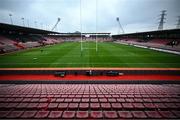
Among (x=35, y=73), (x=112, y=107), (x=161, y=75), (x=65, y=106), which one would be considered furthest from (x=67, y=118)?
(x=161, y=75)

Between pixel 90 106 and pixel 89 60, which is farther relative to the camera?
pixel 89 60

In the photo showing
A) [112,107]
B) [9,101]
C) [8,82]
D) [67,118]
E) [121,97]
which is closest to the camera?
[67,118]

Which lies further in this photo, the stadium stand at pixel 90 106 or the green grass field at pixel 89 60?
the green grass field at pixel 89 60

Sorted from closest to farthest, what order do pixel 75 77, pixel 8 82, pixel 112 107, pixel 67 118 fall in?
pixel 67 118, pixel 112 107, pixel 8 82, pixel 75 77

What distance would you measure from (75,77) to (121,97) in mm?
7754

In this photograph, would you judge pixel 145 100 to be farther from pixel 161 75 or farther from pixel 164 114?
pixel 161 75

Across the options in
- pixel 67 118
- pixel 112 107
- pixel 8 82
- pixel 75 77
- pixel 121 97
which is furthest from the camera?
pixel 75 77

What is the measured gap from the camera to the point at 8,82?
1409cm

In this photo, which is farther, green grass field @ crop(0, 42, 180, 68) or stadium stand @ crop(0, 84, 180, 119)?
green grass field @ crop(0, 42, 180, 68)

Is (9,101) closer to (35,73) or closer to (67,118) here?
(67,118)

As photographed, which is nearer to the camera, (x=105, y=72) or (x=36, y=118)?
(x=36, y=118)

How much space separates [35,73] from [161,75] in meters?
14.6

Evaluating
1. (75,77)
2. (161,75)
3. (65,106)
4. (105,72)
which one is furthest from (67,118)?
(161,75)

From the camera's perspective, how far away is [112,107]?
7.87m
